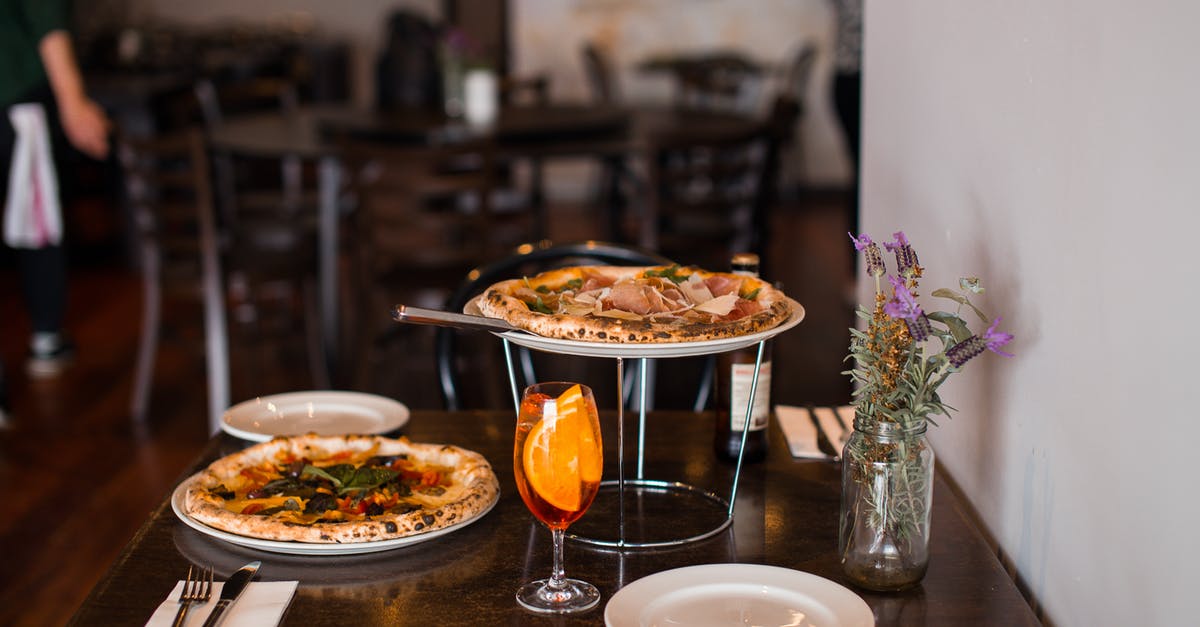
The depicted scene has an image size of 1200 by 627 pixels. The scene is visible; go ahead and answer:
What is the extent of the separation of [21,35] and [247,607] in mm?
3140

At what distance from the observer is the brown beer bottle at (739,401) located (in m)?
1.28

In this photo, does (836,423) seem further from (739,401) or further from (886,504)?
(886,504)

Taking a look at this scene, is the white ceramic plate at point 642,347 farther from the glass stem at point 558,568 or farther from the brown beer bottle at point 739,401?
the brown beer bottle at point 739,401

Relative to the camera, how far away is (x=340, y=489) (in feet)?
3.69

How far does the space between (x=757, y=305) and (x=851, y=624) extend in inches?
13.3

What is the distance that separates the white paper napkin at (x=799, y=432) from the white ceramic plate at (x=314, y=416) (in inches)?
17.8

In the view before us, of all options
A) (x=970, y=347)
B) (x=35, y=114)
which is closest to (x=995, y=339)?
(x=970, y=347)

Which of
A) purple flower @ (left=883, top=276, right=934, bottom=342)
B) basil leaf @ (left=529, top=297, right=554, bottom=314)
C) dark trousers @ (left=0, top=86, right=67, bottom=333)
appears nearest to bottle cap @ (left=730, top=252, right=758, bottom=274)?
basil leaf @ (left=529, top=297, right=554, bottom=314)

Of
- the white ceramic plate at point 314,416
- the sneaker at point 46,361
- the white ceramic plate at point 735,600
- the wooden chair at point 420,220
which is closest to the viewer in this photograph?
the white ceramic plate at point 735,600

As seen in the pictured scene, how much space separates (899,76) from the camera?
1484 mm

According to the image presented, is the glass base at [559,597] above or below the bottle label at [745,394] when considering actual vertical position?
below

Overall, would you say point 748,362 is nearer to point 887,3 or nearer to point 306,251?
point 887,3

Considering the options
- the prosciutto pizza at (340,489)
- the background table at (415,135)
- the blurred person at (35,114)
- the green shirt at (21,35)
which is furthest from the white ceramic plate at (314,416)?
the green shirt at (21,35)

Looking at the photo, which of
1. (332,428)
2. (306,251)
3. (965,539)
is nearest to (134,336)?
(306,251)
